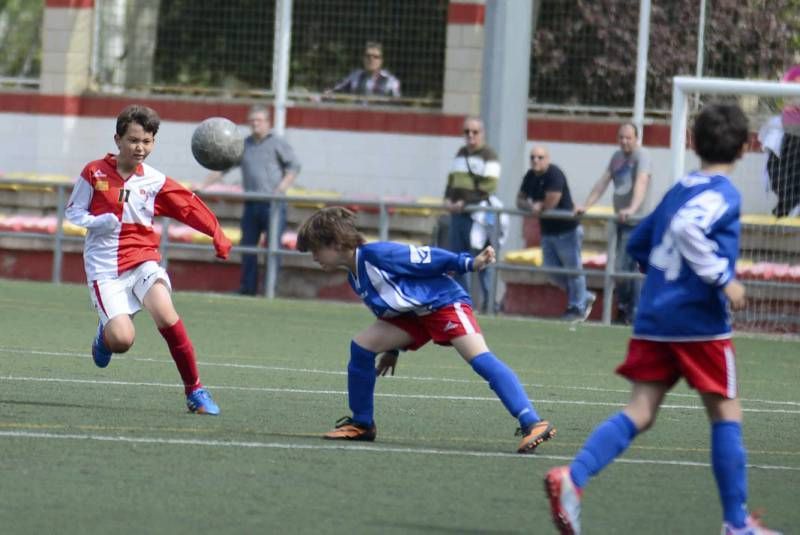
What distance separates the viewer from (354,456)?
7.81 metres

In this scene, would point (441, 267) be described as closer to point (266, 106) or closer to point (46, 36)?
point (266, 106)

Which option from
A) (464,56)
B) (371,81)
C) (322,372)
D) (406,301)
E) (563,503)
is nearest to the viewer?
(563,503)

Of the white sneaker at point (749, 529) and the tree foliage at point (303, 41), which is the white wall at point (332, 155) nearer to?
the tree foliage at point (303, 41)

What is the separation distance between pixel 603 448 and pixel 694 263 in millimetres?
709

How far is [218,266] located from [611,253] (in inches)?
196

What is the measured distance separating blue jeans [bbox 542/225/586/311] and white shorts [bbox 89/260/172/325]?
8.30 metres

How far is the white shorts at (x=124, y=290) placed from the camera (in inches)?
372

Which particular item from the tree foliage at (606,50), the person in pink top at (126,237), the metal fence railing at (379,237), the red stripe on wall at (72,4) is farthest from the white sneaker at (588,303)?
the red stripe on wall at (72,4)

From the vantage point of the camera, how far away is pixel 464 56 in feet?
68.9

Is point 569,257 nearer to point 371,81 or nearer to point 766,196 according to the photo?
point 766,196

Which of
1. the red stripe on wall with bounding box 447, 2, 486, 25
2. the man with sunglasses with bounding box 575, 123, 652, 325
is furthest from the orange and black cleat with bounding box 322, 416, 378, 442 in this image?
the red stripe on wall with bounding box 447, 2, 486, 25

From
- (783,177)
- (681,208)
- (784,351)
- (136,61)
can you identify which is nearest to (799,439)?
(681,208)

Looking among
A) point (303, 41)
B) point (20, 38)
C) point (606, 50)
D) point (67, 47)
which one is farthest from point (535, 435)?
point (20, 38)

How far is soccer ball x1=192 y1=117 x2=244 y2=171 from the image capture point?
11.2 meters
